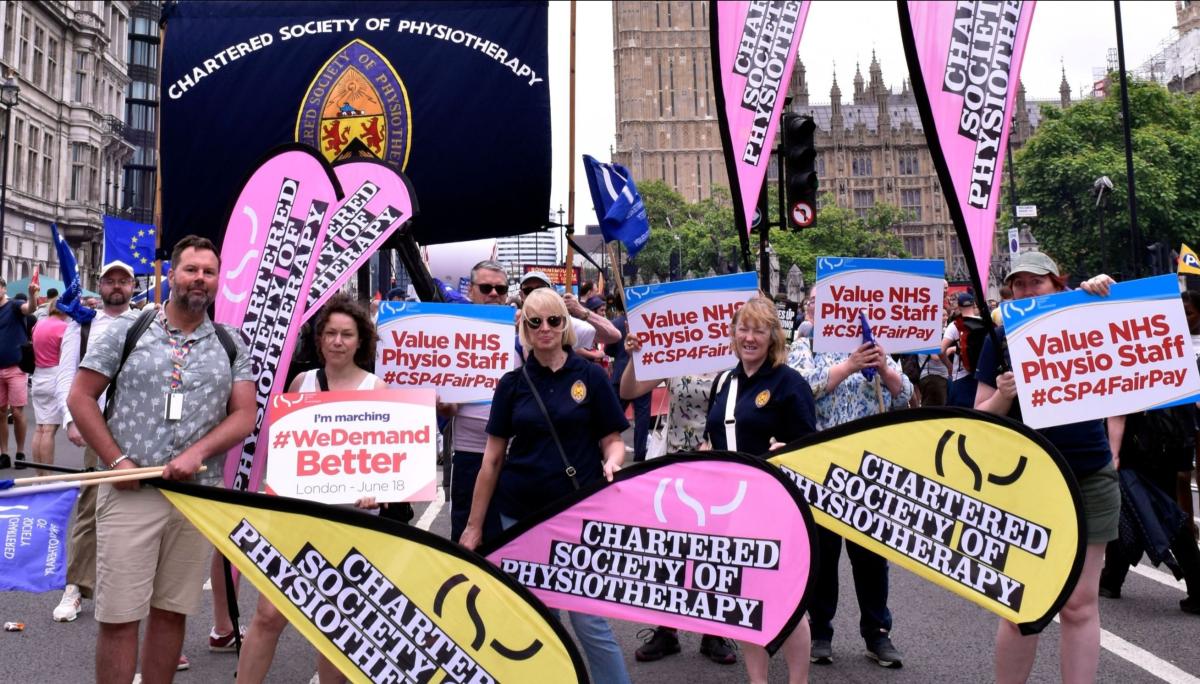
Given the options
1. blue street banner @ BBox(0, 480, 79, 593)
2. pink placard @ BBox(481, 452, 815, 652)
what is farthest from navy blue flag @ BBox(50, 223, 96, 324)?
pink placard @ BBox(481, 452, 815, 652)

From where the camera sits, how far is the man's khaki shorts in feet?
13.3

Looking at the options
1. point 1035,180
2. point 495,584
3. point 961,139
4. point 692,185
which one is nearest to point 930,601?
point 961,139

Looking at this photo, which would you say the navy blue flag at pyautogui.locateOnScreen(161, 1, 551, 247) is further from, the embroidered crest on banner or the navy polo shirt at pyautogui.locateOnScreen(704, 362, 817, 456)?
the navy polo shirt at pyautogui.locateOnScreen(704, 362, 817, 456)

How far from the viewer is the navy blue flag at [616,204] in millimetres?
7164

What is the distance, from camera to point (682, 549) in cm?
409

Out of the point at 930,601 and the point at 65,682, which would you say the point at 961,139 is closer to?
the point at 930,601

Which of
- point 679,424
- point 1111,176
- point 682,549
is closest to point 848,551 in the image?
point 679,424

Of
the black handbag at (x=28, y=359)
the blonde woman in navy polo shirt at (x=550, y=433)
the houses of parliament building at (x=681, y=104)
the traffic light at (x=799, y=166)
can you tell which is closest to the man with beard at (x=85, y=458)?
the blonde woman in navy polo shirt at (x=550, y=433)

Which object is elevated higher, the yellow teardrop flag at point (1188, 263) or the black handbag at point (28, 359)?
the yellow teardrop flag at point (1188, 263)

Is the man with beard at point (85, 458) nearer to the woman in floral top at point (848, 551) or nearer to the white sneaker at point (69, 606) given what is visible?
the white sneaker at point (69, 606)

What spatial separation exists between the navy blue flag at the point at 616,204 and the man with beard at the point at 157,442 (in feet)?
10.8

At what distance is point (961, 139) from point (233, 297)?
3.54 m

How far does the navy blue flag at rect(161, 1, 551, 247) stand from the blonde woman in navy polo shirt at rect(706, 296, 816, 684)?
3046mm

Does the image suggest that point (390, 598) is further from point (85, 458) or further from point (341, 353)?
point (85, 458)
